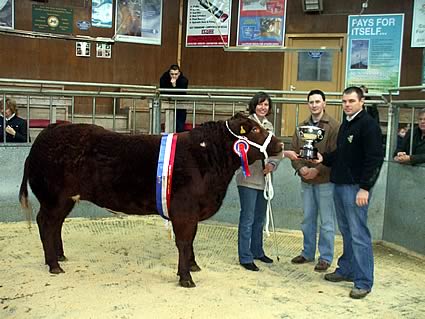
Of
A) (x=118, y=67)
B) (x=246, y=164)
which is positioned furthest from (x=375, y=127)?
(x=118, y=67)

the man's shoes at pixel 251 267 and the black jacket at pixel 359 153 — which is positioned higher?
the black jacket at pixel 359 153

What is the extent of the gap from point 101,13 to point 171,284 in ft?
22.1

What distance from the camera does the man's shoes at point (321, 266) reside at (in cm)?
516

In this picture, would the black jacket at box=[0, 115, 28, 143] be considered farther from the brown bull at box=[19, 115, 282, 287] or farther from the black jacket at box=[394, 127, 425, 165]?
the black jacket at box=[394, 127, 425, 165]

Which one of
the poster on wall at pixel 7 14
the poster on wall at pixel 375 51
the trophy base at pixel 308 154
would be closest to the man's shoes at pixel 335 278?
the trophy base at pixel 308 154

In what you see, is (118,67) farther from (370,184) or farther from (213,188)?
(370,184)

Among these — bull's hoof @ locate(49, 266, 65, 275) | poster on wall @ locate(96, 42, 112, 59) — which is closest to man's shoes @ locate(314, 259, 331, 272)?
bull's hoof @ locate(49, 266, 65, 275)

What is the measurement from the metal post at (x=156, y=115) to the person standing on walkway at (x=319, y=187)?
2420 mm

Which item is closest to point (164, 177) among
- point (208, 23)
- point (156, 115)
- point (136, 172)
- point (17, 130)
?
point (136, 172)

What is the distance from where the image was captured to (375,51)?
30.7 feet

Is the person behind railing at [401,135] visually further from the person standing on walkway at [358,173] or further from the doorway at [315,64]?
the doorway at [315,64]

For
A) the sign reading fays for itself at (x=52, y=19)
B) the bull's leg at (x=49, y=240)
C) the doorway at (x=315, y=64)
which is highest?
the sign reading fays for itself at (x=52, y=19)

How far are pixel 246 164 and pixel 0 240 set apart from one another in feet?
9.29

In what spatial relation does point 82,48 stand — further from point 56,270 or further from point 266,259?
point 266,259
